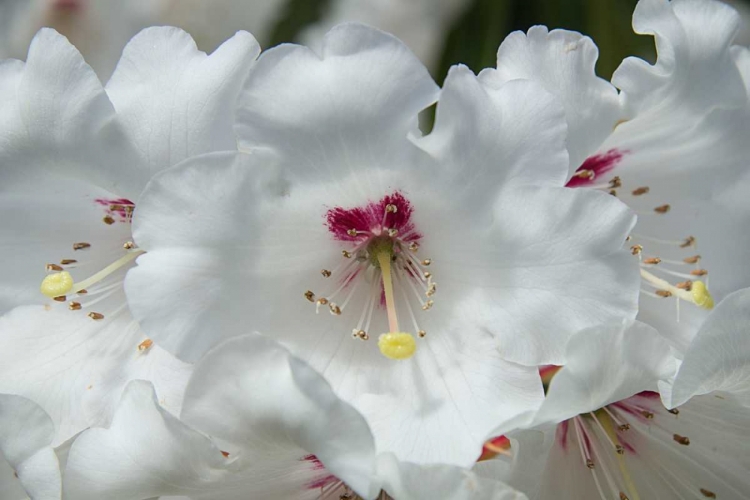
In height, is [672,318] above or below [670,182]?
below

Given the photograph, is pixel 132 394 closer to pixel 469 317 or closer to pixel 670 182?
pixel 469 317

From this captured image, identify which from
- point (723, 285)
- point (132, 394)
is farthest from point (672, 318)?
point (132, 394)

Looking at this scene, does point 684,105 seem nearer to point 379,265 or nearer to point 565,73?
point 565,73

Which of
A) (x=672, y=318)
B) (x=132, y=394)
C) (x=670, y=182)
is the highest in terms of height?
(x=670, y=182)

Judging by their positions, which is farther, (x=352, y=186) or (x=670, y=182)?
(x=670, y=182)

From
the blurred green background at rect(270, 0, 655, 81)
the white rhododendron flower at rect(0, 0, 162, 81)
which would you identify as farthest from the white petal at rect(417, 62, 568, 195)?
the white rhododendron flower at rect(0, 0, 162, 81)
